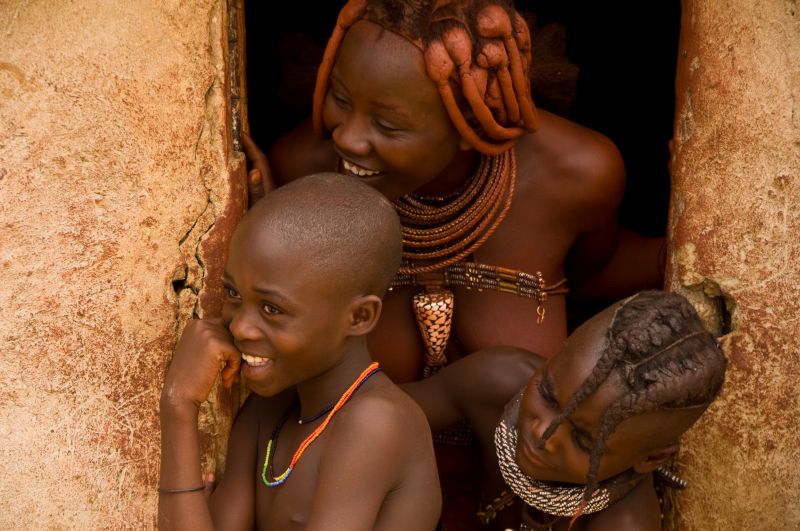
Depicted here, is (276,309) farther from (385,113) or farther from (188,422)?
(385,113)

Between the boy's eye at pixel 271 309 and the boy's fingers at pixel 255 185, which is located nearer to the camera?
the boy's eye at pixel 271 309

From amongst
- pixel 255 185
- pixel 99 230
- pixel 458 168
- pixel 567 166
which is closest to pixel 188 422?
pixel 99 230

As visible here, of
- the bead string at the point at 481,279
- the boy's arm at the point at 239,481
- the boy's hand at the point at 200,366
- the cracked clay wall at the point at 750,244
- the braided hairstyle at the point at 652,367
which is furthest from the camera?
the bead string at the point at 481,279

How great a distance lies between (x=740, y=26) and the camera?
2.52 metres

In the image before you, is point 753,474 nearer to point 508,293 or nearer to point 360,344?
point 508,293

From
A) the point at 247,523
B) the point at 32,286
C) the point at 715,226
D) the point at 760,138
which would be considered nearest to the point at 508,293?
the point at 715,226

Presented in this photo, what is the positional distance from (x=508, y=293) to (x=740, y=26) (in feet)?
3.02

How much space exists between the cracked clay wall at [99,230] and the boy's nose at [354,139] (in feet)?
1.00

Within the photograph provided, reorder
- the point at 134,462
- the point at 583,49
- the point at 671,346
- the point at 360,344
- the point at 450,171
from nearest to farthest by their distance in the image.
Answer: the point at 671,346 → the point at 360,344 → the point at 134,462 → the point at 450,171 → the point at 583,49

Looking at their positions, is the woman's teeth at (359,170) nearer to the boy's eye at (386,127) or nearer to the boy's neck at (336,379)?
the boy's eye at (386,127)

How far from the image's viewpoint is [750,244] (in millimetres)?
2516

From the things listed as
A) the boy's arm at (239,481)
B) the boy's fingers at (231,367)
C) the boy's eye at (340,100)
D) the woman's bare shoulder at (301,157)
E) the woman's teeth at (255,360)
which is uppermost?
the boy's eye at (340,100)

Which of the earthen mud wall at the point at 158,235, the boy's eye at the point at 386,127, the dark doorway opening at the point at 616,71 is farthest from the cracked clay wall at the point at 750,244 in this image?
the dark doorway opening at the point at 616,71

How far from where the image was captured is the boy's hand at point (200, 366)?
2.12 metres
